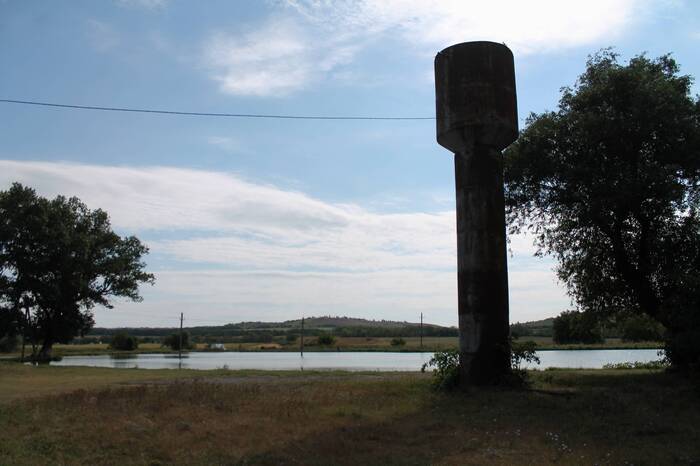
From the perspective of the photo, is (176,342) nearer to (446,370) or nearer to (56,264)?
(56,264)

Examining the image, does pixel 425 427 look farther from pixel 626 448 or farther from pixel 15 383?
pixel 15 383

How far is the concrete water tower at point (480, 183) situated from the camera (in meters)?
16.1

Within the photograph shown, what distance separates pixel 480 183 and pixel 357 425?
7921 mm

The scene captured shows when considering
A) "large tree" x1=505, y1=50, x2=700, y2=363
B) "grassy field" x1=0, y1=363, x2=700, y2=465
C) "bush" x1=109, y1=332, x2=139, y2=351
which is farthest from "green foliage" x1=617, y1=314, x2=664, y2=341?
"bush" x1=109, y1=332, x2=139, y2=351

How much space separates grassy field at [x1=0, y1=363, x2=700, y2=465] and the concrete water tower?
1402mm

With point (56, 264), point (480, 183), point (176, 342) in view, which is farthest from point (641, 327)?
point (176, 342)

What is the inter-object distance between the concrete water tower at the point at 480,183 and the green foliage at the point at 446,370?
0.75 ft

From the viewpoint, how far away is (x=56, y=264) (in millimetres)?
40656

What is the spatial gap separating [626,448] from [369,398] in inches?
252

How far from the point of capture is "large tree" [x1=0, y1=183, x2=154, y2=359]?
39812mm

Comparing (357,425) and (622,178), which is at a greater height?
(622,178)

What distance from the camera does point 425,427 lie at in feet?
37.0

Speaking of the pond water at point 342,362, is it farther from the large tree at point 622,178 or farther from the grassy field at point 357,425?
the grassy field at point 357,425

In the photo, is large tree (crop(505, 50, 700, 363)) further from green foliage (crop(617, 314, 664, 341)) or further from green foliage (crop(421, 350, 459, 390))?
green foliage (crop(421, 350, 459, 390))
